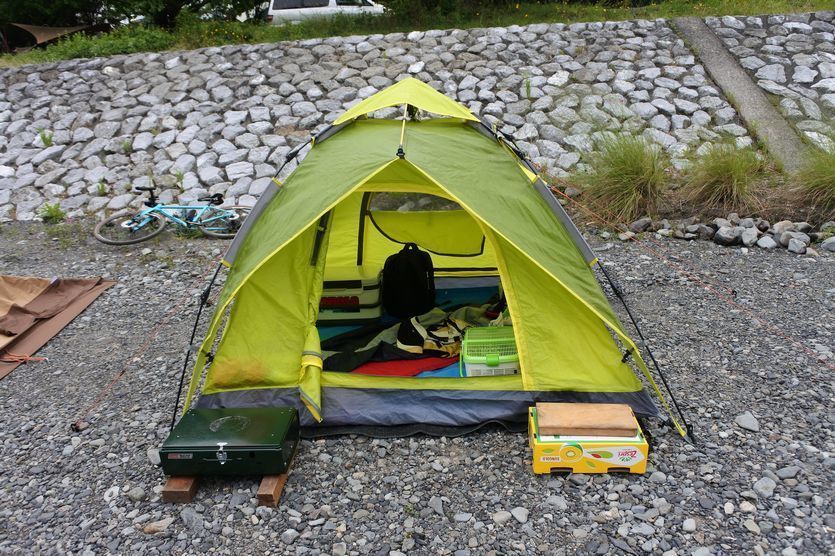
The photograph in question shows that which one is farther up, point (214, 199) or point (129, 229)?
point (214, 199)

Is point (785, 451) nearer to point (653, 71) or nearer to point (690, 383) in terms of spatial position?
point (690, 383)

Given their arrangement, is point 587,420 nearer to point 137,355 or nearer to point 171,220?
point 137,355

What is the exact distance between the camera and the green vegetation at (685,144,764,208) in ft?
22.1

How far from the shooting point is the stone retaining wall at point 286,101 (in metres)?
8.12

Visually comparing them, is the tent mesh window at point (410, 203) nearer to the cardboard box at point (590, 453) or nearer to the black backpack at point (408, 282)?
the black backpack at point (408, 282)

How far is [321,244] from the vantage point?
4.38 m

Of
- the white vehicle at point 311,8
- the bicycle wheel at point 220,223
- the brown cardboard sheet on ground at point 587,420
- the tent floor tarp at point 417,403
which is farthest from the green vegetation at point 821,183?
the white vehicle at point 311,8

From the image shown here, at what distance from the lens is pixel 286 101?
906cm

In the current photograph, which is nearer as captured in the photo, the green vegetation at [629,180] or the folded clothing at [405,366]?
the folded clothing at [405,366]

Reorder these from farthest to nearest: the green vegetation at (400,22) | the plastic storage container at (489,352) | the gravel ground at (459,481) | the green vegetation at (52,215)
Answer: the green vegetation at (400,22) < the green vegetation at (52,215) < the plastic storage container at (489,352) < the gravel ground at (459,481)

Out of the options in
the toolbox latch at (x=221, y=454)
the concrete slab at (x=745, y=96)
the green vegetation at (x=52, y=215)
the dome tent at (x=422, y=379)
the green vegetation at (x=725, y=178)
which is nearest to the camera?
the toolbox latch at (x=221, y=454)

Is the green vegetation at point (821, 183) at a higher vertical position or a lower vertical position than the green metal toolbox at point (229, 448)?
higher

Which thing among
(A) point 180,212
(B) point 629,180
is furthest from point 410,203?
(A) point 180,212

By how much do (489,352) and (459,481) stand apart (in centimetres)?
95
